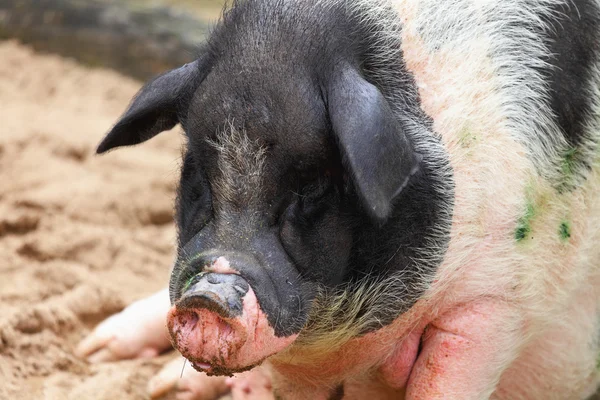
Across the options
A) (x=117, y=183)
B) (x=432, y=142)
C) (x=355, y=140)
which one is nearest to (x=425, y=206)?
(x=432, y=142)

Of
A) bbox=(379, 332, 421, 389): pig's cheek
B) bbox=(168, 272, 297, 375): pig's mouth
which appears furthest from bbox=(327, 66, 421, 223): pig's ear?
bbox=(379, 332, 421, 389): pig's cheek

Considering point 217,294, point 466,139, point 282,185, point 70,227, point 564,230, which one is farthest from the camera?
point 70,227

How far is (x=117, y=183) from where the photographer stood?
5.64m

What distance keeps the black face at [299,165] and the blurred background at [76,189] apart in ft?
→ 2.02

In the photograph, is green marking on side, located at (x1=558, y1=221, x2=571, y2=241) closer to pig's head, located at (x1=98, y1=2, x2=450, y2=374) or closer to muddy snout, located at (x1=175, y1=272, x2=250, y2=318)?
pig's head, located at (x1=98, y1=2, x2=450, y2=374)

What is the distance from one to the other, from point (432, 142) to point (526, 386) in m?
1.15

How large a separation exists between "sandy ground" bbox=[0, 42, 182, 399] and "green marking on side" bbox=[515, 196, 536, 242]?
1227 millimetres

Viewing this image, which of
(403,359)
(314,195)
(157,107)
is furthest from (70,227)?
(314,195)

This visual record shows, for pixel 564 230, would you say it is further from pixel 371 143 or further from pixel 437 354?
pixel 371 143

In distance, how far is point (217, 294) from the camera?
2.59 metres

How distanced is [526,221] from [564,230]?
0.26 metres

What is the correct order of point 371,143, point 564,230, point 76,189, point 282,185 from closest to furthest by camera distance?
1. point 371,143
2. point 282,185
3. point 564,230
4. point 76,189

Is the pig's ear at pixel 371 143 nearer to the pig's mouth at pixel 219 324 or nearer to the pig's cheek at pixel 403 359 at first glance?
the pig's mouth at pixel 219 324

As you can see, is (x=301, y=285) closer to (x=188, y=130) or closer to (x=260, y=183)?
(x=260, y=183)
